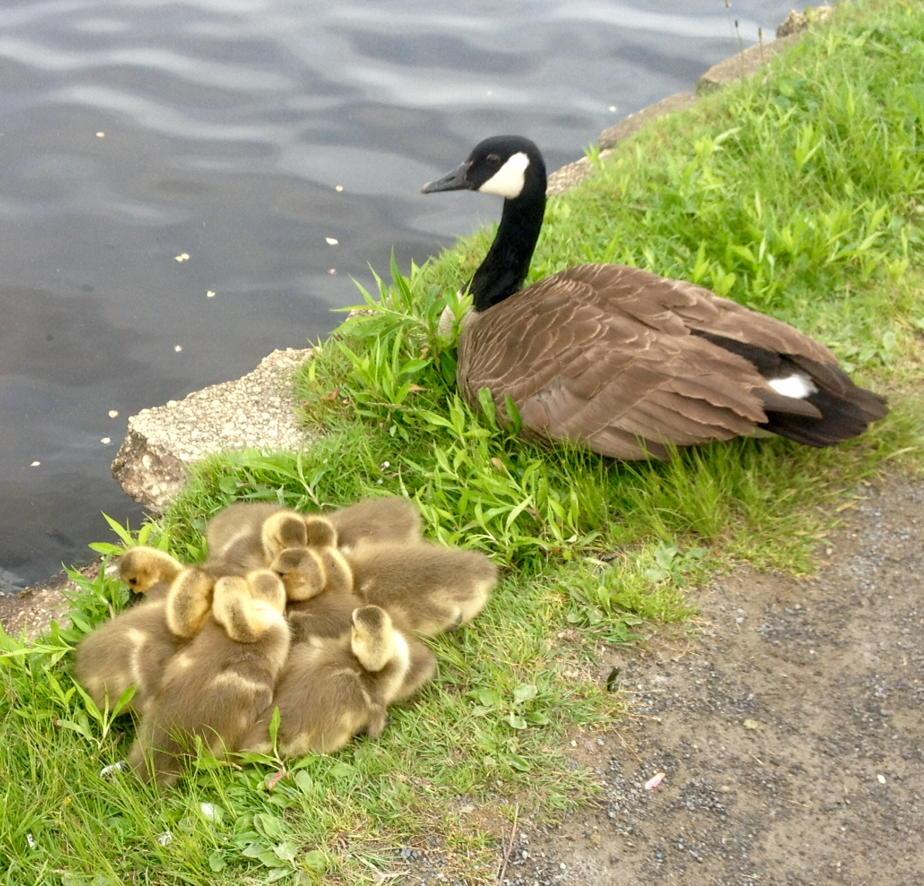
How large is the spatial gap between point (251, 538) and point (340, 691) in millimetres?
835

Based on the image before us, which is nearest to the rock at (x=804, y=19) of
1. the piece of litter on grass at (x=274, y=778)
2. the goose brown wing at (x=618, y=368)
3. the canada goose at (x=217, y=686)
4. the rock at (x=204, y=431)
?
the goose brown wing at (x=618, y=368)

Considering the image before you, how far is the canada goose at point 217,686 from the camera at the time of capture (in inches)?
133

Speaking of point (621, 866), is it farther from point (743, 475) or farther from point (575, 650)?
point (743, 475)

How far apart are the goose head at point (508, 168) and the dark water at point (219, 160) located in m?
2.59

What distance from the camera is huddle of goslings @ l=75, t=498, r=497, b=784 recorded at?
3.41 metres

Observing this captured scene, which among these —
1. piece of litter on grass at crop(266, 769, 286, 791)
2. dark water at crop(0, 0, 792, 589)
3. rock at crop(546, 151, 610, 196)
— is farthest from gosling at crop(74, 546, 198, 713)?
rock at crop(546, 151, 610, 196)

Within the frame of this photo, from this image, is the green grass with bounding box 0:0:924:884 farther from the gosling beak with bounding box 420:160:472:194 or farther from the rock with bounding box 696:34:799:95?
the rock with bounding box 696:34:799:95

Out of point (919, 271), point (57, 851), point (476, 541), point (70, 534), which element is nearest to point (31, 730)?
point (57, 851)

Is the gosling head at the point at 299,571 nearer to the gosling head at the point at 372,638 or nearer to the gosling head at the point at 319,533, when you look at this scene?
the gosling head at the point at 319,533

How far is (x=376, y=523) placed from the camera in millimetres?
4152

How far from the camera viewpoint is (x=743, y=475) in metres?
4.29

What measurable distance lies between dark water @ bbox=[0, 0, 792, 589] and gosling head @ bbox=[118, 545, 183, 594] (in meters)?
2.16

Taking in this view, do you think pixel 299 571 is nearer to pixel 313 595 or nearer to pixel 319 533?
Result: pixel 313 595

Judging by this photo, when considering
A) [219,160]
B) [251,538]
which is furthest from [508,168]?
[219,160]
